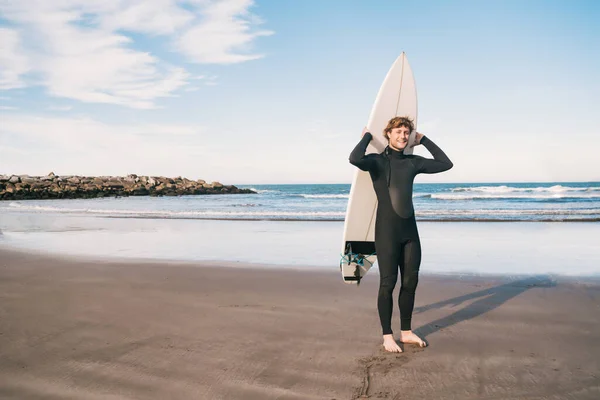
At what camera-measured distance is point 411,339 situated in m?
3.55

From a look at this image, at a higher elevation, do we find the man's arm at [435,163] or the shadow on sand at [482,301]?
the man's arm at [435,163]

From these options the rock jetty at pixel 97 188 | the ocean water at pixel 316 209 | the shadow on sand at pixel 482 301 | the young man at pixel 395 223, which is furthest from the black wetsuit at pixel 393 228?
the rock jetty at pixel 97 188

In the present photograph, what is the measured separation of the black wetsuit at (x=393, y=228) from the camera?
11.3 feet

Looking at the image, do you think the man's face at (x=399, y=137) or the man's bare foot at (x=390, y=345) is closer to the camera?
the man's bare foot at (x=390, y=345)

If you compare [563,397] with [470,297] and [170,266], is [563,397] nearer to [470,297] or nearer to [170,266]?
[470,297]

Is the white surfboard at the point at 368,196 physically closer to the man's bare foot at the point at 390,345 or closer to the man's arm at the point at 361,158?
the man's arm at the point at 361,158

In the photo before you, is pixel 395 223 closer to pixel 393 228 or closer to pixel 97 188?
pixel 393 228

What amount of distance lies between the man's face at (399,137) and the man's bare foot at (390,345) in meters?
1.40

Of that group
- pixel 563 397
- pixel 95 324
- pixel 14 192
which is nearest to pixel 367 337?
pixel 563 397

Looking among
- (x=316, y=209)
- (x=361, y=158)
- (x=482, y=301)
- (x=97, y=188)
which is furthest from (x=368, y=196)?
(x=97, y=188)

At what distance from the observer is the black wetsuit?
3.45 m

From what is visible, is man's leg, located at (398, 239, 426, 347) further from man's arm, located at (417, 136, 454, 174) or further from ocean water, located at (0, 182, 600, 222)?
ocean water, located at (0, 182, 600, 222)

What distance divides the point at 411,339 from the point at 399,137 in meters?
1.51

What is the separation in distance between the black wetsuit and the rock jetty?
3649cm
